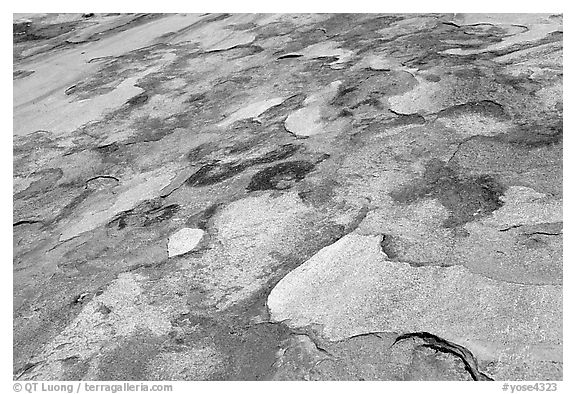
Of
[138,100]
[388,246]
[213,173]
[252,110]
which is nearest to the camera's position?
[388,246]

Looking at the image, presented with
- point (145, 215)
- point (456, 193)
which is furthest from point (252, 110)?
point (456, 193)

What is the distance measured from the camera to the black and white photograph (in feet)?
4.09

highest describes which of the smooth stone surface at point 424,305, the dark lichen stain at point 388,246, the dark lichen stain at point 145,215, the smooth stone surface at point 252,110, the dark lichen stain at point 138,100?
the dark lichen stain at point 138,100

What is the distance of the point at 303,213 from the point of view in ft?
5.32

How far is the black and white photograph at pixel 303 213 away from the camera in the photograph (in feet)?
4.09

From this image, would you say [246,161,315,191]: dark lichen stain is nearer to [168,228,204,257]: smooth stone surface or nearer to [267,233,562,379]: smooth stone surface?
[168,228,204,257]: smooth stone surface

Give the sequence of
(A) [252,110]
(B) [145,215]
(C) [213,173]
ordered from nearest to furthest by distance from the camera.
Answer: (B) [145,215]
(C) [213,173]
(A) [252,110]

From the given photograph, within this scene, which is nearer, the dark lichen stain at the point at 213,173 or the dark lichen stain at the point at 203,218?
the dark lichen stain at the point at 203,218

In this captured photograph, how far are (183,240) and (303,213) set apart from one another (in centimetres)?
29

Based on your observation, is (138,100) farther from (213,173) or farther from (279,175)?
(279,175)

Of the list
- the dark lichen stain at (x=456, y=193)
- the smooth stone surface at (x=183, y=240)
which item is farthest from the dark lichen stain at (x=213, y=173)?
the dark lichen stain at (x=456, y=193)

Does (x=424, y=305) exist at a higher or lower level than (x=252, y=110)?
lower

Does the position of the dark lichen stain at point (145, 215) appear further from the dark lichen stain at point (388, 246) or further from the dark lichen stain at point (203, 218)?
the dark lichen stain at point (388, 246)

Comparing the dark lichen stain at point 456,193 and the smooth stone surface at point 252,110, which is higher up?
the smooth stone surface at point 252,110
